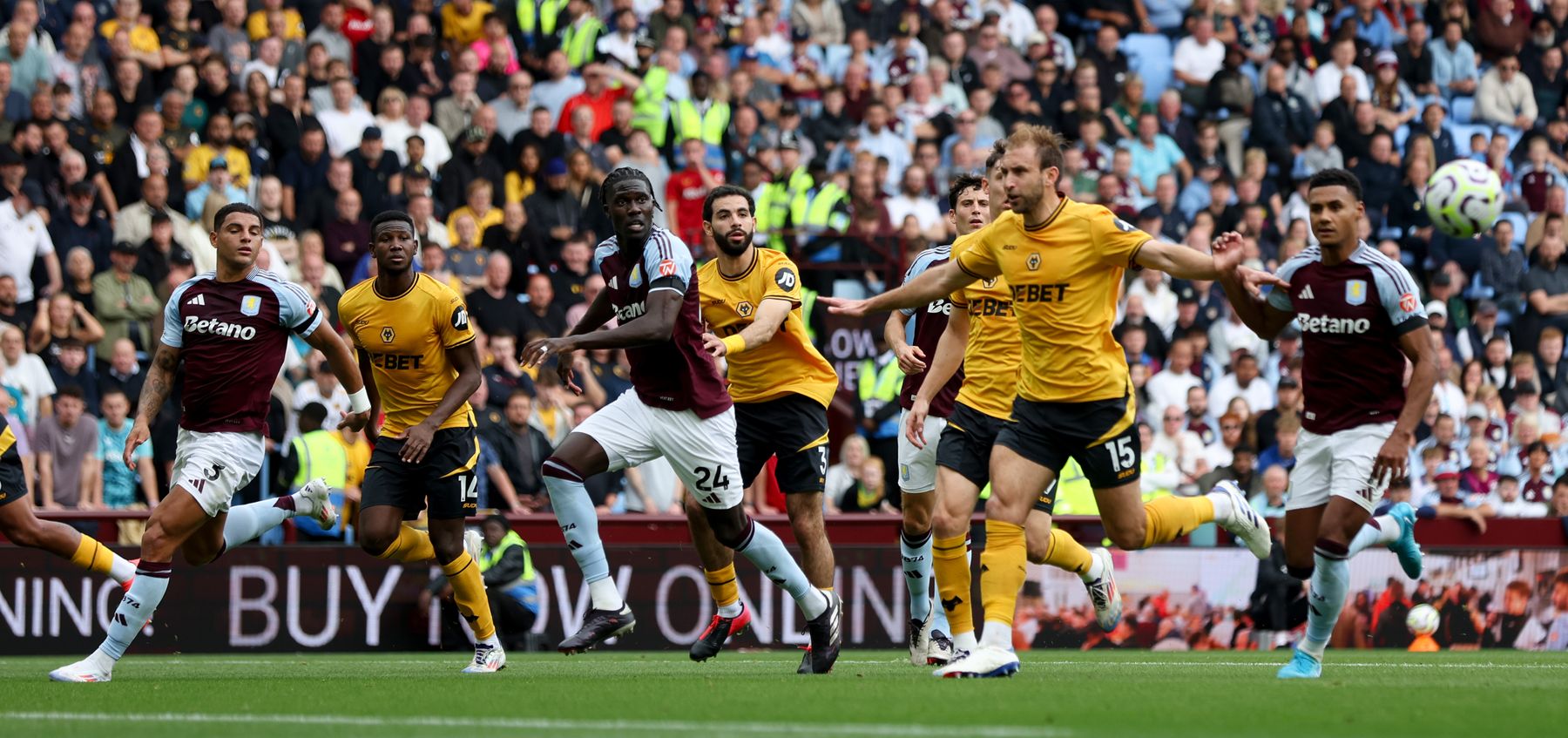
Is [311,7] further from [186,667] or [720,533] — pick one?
[720,533]

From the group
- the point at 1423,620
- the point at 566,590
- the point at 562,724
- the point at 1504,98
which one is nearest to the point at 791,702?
the point at 562,724

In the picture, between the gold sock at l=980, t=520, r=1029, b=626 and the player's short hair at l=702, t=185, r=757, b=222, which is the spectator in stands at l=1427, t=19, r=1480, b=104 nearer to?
the player's short hair at l=702, t=185, r=757, b=222

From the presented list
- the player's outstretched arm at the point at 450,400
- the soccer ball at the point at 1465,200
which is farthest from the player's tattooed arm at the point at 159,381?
the soccer ball at the point at 1465,200

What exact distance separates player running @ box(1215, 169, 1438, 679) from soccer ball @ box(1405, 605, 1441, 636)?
662 cm

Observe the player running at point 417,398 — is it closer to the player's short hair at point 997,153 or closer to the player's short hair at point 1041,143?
the player's short hair at point 997,153

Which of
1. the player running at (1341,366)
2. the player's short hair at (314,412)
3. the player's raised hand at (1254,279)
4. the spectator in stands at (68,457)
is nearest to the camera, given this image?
the player's raised hand at (1254,279)

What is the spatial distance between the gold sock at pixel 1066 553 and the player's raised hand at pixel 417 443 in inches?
137

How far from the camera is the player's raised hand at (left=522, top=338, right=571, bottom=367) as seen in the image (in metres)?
9.43

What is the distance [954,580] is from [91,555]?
500 cm

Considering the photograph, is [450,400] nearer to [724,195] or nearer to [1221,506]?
[724,195]

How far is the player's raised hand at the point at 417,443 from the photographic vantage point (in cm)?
1084

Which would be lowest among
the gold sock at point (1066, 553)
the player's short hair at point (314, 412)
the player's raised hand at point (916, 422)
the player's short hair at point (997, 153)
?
the gold sock at point (1066, 553)

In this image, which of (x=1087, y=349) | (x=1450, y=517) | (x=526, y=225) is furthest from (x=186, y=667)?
(x=1450, y=517)

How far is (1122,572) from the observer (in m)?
16.2
